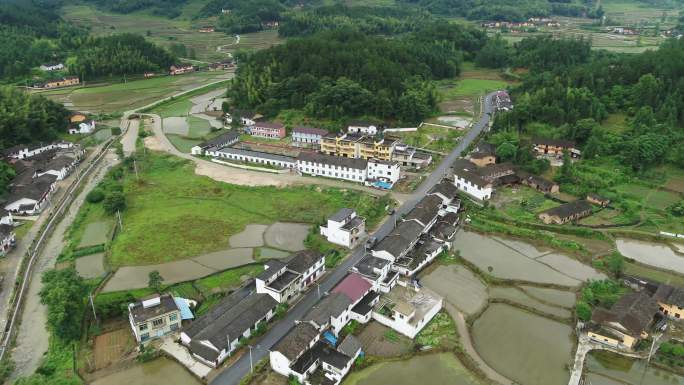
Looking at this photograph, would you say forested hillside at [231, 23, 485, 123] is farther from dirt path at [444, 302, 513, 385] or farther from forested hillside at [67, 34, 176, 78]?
dirt path at [444, 302, 513, 385]

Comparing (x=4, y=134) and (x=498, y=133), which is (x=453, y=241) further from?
(x=4, y=134)

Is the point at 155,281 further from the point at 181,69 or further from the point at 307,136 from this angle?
the point at 181,69

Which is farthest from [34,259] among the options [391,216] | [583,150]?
[583,150]

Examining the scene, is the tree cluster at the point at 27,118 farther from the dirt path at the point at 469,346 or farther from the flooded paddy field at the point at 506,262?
the dirt path at the point at 469,346

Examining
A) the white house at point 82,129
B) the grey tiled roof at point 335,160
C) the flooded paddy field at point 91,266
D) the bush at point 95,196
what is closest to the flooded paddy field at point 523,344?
the grey tiled roof at point 335,160

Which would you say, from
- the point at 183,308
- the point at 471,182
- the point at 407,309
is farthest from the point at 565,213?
the point at 183,308

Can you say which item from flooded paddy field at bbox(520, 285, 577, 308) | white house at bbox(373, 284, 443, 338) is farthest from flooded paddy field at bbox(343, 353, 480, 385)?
flooded paddy field at bbox(520, 285, 577, 308)
